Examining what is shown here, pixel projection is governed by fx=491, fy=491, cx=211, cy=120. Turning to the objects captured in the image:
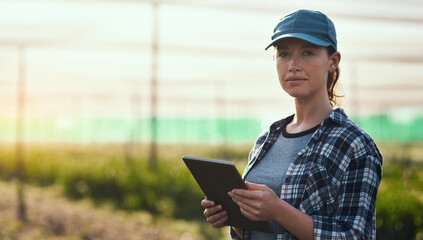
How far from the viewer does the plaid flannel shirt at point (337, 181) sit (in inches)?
54.1

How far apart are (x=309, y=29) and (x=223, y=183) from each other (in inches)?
21.1

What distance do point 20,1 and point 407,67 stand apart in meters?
8.04

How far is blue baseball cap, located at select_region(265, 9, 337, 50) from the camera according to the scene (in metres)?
1.49

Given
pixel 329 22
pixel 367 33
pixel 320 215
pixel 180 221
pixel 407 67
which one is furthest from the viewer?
pixel 407 67

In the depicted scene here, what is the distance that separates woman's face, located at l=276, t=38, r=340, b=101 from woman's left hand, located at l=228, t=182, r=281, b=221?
357 mm

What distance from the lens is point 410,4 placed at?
25.0 feet

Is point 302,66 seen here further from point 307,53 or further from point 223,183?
point 223,183

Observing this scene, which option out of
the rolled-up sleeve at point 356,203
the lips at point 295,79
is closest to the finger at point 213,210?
the rolled-up sleeve at point 356,203

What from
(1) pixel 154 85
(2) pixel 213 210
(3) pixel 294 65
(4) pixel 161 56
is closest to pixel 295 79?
(3) pixel 294 65

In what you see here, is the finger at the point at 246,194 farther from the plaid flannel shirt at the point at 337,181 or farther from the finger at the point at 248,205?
the plaid flannel shirt at the point at 337,181

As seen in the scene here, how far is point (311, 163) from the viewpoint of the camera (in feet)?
4.84

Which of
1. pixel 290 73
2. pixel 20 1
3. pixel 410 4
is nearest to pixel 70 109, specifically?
pixel 20 1

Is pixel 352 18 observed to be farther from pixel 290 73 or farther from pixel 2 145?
pixel 2 145

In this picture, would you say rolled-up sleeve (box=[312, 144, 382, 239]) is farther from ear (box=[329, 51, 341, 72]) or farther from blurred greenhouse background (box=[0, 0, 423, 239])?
blurred greenhouse background (box=[0, 0, 423, 239])
